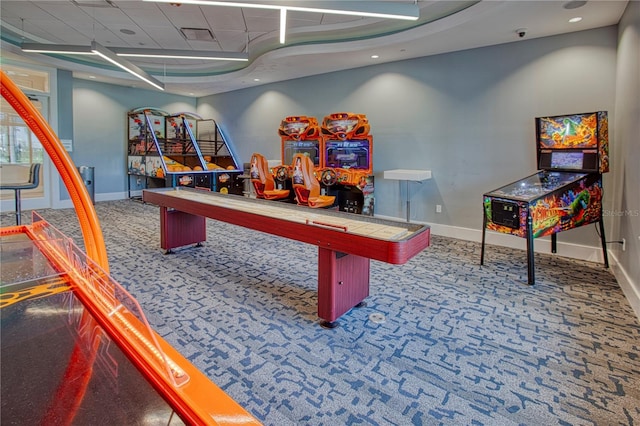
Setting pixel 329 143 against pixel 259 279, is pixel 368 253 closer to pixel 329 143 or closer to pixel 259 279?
pixel 259 279

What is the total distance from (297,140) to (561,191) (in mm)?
4590

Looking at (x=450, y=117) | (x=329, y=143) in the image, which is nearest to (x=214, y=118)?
(x=329, y=143)

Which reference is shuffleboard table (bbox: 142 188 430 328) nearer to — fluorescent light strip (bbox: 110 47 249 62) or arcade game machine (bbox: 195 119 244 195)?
fluorescent light strip (bbox: 110 47 249 62)

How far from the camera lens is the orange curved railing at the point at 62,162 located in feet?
3.40

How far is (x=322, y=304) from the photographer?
275 cm

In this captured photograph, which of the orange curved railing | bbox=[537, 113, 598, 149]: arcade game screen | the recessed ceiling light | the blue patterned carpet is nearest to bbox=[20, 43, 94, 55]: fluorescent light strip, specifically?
the blue patterned carpet

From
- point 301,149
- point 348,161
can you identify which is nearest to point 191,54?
point 301,149

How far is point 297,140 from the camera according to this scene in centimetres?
698

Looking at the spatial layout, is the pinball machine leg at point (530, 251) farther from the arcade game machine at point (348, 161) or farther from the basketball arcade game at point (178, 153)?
the basketball arcade game at point (178, 153)

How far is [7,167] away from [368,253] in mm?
9264

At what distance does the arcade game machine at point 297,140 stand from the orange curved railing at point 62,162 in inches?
208

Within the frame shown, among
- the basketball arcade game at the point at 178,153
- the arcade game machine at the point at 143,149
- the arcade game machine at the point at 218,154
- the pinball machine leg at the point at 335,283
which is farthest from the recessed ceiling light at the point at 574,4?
the arcade game machine at the point at 143,149

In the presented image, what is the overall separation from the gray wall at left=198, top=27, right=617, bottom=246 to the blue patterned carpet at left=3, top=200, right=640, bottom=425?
1.59 meters

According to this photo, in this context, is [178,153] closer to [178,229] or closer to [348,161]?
[348,161]
